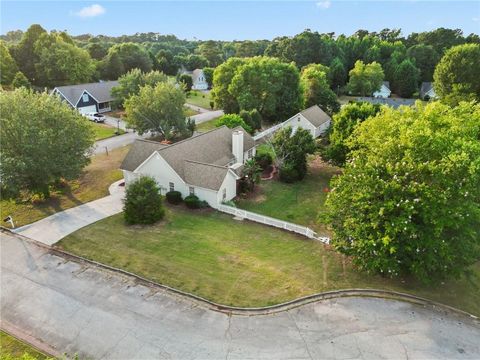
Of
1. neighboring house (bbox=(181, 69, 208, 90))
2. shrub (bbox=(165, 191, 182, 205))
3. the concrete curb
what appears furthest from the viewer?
neighboring house (bbox=(181, 69, 208, 90))

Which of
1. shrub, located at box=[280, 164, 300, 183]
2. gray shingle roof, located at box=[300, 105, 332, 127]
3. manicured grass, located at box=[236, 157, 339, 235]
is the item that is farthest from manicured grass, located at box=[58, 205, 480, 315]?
gray shingle roof, located at box=[300, 105, 332, 127]

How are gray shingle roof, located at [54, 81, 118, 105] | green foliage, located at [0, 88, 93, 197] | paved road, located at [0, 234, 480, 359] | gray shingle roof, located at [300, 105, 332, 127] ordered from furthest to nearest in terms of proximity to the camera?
gray shingle roof, located at [54, 81, 118, 105], gray shingle roof, located at [300, 105, 332, 127], green foliage, located at [0, 88, 93, 197], paved road, located at [0, 234, 480, 359]

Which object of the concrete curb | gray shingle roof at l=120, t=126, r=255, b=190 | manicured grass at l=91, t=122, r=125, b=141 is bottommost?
the concrete curb

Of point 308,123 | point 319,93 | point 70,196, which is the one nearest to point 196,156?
point 70,196

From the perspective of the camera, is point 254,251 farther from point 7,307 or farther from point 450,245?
point 7,307

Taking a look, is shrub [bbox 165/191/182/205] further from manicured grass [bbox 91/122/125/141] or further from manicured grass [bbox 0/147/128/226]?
manicured grass [bbox 91/122/125/141]

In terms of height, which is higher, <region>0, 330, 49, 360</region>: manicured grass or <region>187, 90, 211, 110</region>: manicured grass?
<region>187, 90, 211, 110</region>: manicured grass
